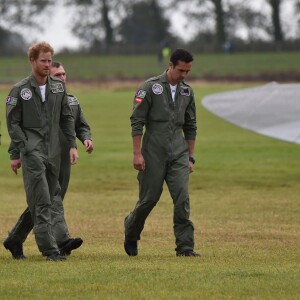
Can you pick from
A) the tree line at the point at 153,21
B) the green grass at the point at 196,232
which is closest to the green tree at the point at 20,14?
the tree line at the point at 153,21

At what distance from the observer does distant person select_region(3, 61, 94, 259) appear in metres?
10.7

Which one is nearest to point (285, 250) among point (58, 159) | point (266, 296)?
point (58, 159)

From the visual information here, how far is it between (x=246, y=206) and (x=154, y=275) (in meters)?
9.10

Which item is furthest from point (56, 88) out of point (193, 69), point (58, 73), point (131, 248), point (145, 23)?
point (145, 23)

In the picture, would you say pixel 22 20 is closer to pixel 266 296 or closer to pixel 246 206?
pixel 246 206

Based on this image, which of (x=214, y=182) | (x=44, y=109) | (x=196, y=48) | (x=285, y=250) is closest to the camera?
(x=44, y=109)

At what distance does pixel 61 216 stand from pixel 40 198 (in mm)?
969

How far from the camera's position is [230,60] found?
249ft

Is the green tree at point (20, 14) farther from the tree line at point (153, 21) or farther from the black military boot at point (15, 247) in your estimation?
the black military boot at point (15, 247)

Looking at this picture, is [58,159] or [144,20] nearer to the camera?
[58,159]

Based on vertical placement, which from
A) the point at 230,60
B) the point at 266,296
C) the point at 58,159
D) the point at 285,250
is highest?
the point at 58,159

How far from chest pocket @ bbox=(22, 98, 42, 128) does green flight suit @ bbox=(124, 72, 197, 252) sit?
Answer: 1.11 meters

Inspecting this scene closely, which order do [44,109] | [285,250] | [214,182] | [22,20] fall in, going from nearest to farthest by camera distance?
[44,109]
[285,250]
[214,182]
[22,20]

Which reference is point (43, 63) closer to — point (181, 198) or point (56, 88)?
point (56, 88)
